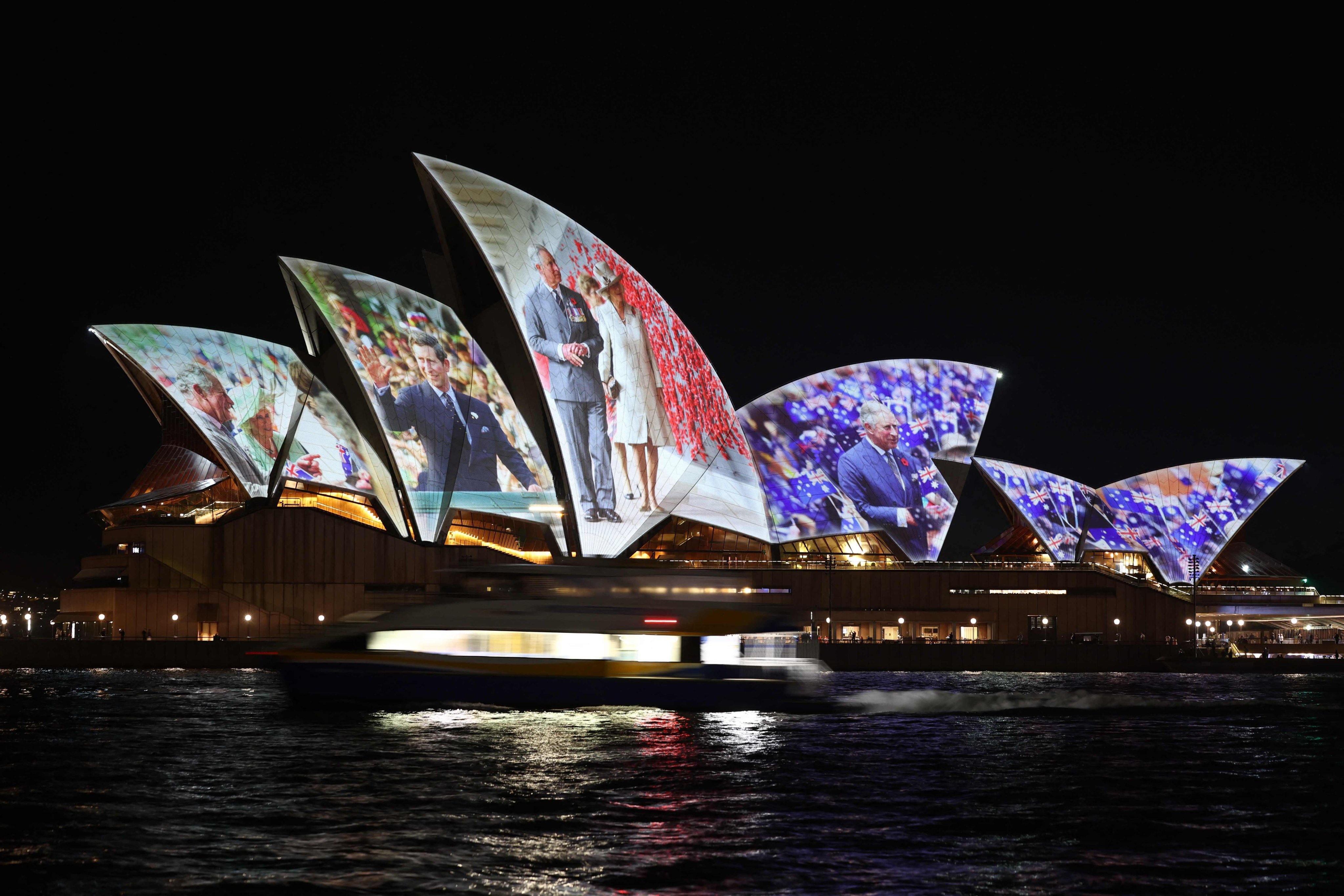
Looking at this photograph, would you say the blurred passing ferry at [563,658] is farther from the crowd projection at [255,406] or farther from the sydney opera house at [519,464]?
the crowd projection at [255,406]

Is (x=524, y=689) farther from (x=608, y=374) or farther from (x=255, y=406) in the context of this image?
(x=255, y=406)

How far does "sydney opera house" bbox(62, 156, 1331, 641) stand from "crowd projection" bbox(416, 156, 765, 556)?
0.12 meters

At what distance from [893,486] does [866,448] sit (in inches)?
102

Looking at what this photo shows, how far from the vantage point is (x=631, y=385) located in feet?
221

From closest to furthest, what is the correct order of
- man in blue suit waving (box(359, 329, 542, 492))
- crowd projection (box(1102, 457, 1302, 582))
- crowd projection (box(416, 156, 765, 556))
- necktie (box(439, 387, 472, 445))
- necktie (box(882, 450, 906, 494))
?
crowd projection (box(416, 156, 765, 556)), man in blue suit waving (box(359, 329, 542, 492)), necktie (box(439, 387, 472, 445)), necktie (box(882, 450, 906, 494)), crowd projection (box(1102, 457, 1302, 582))

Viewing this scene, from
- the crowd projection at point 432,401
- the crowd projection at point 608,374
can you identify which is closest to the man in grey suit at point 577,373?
the crowd projection at point 608,374

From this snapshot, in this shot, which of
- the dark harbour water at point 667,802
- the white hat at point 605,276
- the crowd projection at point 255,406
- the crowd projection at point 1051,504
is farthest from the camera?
the crowd projection at point 1051,504

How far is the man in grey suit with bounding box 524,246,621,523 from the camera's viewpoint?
209 feet

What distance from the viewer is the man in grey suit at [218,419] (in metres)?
63.8

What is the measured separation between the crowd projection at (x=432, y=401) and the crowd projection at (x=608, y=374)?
3010mm

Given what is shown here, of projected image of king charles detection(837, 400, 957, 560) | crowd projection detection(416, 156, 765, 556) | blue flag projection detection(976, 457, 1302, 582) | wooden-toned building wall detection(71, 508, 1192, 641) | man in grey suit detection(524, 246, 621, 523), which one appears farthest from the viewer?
blue flag projection detection(976, 457, 1302, 582)

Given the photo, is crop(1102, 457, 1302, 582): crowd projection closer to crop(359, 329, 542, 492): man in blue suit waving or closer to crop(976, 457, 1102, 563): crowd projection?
crop(976, 457, 1102, 563): crowd projection

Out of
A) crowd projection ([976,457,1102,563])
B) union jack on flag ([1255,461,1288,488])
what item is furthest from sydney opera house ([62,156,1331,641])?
union jack on flag ([1255,461,1288,488])

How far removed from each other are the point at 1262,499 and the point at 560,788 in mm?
85255
